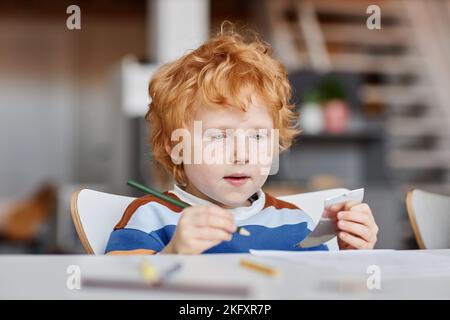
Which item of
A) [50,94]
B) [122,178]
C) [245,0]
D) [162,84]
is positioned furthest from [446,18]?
[162,84]

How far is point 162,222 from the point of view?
83 centimetres

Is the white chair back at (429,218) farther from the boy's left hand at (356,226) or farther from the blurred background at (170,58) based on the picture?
the boy's left hand at (356,226)

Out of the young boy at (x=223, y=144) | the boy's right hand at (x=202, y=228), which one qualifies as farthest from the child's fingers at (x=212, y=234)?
the young boy at (x=223, y=144)

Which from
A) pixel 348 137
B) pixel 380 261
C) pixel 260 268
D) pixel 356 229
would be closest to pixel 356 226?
pixel 356 229

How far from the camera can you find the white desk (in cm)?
53

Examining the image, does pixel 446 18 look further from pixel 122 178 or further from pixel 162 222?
pixel 162 222

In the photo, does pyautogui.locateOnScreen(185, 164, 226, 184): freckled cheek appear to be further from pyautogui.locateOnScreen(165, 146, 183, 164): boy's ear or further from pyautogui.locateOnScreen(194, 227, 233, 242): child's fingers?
pyautogui.locateOnScreen(194, 227, 233, 242): child's fingers

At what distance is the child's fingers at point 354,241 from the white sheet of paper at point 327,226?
13 mm

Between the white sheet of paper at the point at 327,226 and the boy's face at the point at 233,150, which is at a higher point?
the boy's face at the point at 233,150

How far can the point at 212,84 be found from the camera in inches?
31.5

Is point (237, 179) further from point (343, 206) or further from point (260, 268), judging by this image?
point (260, 268)

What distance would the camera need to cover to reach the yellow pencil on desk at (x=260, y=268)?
1.90 ft

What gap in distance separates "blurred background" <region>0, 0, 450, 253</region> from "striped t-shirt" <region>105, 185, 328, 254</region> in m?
0.17

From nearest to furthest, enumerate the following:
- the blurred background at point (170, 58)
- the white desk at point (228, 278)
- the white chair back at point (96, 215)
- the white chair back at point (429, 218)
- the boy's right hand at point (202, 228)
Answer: the white desk at point (228, 278) → the boy's right hand at point (202, 228) → the white chair back at point (96, 215) → the white chair back at point (429, 218) → the blurred background at point (170, 58)
